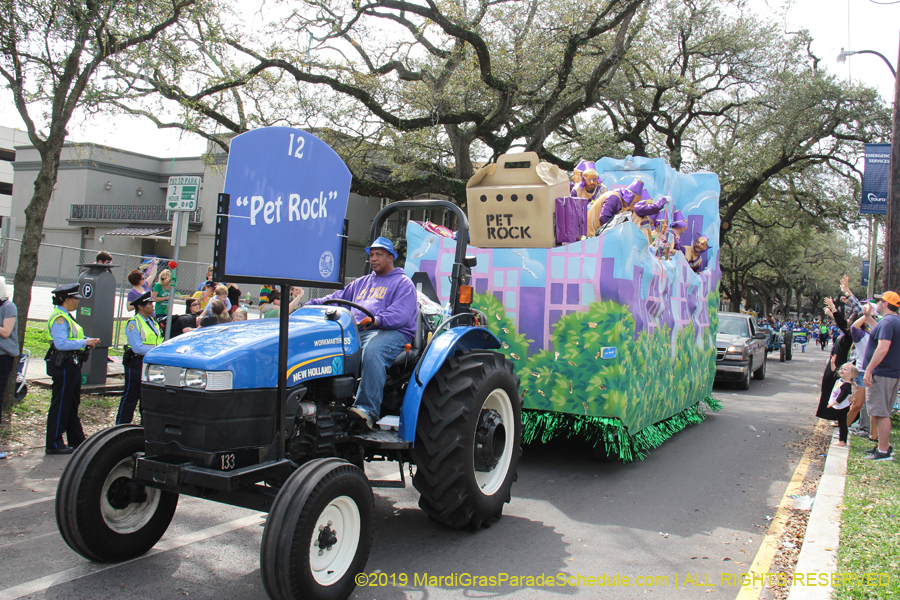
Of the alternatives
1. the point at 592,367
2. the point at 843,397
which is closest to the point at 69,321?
the point at 592,367

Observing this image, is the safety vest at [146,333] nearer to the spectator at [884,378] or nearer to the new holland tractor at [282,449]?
the new holland tractor at [282,449]

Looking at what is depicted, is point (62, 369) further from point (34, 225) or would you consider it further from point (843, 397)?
point (843, 397)

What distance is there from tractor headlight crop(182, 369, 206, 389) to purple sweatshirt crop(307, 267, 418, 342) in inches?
54.0

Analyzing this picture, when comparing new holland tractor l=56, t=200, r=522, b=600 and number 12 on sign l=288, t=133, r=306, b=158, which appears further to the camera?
number 12 on sign l=288, t=133, r=306, b=158

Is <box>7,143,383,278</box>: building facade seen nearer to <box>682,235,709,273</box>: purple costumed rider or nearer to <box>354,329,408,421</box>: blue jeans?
<box>682,235,709,273</box>: purple costumed rider

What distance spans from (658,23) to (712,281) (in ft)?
48.4

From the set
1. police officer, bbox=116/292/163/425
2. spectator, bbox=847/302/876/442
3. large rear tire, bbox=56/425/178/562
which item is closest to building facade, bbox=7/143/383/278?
police officer, bbox=116/292/163/425

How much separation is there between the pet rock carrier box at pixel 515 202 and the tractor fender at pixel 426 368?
1790mm

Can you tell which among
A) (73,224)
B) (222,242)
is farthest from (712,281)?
(73,224)

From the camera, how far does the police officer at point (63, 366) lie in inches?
251

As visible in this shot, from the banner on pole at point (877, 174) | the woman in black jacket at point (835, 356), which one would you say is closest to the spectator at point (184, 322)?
the woman in black jacket at point (835, 356)

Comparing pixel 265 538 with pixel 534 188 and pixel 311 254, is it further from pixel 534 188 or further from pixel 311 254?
pixel 534 188

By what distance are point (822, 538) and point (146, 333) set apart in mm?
6487

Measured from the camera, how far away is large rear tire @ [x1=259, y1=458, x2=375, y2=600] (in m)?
3.06
